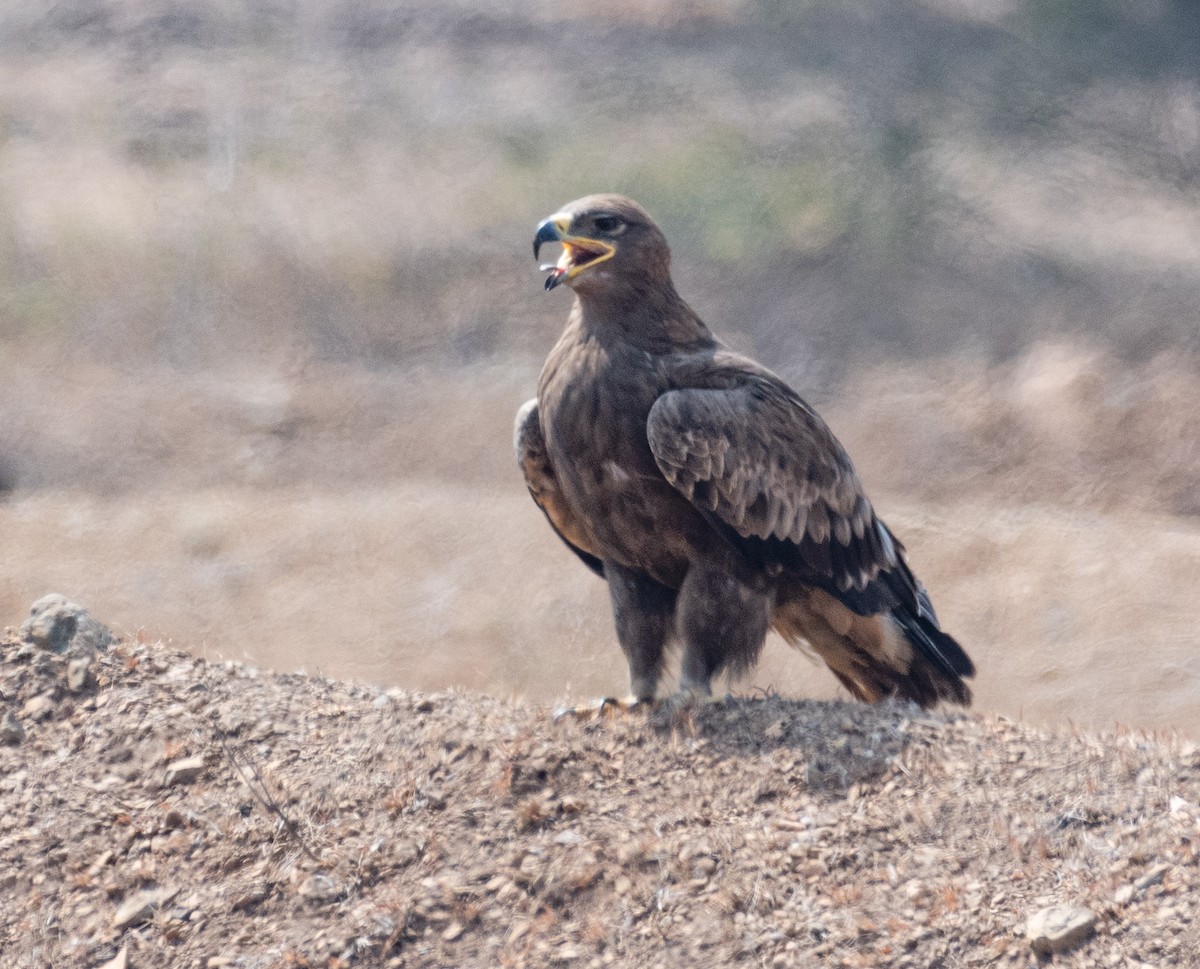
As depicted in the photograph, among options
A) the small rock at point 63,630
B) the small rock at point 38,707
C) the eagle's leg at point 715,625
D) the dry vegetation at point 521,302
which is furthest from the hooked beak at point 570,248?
the dry vegetation at point 521,302

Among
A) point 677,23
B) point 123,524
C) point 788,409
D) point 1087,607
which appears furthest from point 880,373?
point 788,409

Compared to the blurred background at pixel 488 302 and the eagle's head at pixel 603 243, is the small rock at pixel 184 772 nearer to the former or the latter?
the eagle's head at pixel 603 243

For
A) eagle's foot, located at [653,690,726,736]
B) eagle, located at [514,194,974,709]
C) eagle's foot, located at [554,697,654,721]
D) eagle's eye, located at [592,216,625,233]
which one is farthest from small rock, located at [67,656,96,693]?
eagle's eye, located at [592,216,625,233]

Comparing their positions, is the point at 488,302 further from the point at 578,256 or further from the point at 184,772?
the point at 184,772

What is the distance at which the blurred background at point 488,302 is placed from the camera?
Result: 1675 centimetres

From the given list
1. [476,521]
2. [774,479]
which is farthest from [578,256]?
[476,521]

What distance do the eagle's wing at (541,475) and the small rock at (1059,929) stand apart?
3.12 meters

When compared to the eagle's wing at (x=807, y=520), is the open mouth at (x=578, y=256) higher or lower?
higher

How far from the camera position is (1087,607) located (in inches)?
647

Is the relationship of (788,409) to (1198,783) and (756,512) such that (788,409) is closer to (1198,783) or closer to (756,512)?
(756,512)

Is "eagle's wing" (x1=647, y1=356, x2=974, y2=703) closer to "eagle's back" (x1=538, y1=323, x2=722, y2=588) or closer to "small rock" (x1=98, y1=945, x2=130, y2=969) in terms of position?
"eagle's back" (x1=538, y1=323, x2=722, y2=588)

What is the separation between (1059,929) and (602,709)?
7.23ft

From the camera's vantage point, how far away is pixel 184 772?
19.7 ft

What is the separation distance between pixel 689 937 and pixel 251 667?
267 cm
